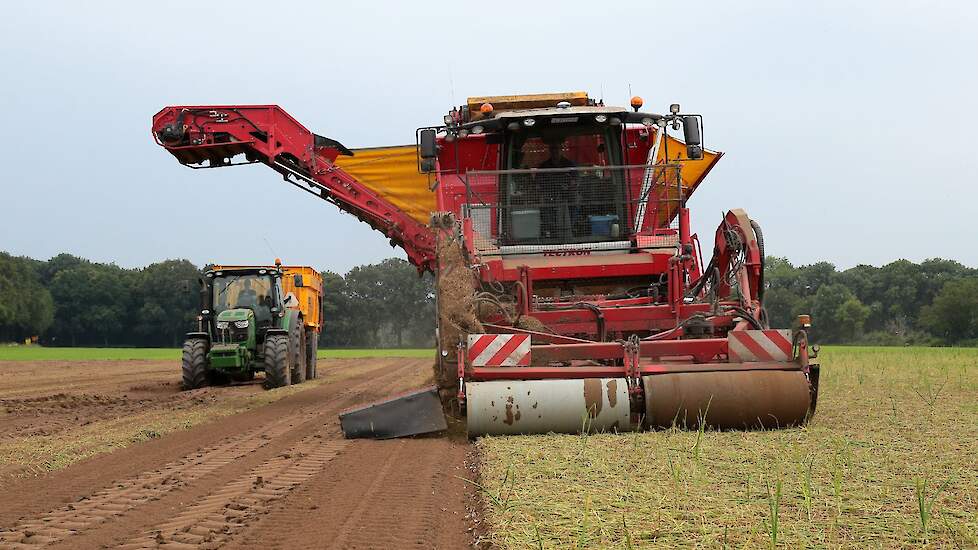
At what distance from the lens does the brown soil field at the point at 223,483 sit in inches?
188

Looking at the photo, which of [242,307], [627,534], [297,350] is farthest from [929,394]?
[242,307]

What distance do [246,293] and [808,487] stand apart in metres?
14.2

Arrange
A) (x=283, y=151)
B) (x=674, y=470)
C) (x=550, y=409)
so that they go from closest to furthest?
(x=674, y=470) < (x=550, y=409) < (x=283, y=151)

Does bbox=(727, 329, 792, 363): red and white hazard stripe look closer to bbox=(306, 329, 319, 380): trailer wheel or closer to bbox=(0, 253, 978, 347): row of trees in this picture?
bbox=(306, 329, 319, 380): trailer wheel

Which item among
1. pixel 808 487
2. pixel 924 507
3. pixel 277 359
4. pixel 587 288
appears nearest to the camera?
pixel 924 507

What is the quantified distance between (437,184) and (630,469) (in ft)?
18.0

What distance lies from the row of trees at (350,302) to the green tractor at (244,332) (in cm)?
5417

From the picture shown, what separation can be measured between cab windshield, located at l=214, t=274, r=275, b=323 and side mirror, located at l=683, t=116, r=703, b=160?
9.81 meters

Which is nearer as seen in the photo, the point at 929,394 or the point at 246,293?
the point at 929,394

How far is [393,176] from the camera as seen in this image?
14.6 meters

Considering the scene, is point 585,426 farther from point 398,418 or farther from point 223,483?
point 223,483

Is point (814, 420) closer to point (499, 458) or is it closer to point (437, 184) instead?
point (499, 458)

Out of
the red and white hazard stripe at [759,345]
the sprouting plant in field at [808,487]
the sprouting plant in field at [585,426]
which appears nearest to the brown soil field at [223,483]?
the sprouting plant in field at [585,426]

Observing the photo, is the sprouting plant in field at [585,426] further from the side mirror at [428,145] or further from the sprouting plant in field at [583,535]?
the side mirror at [428,145]
